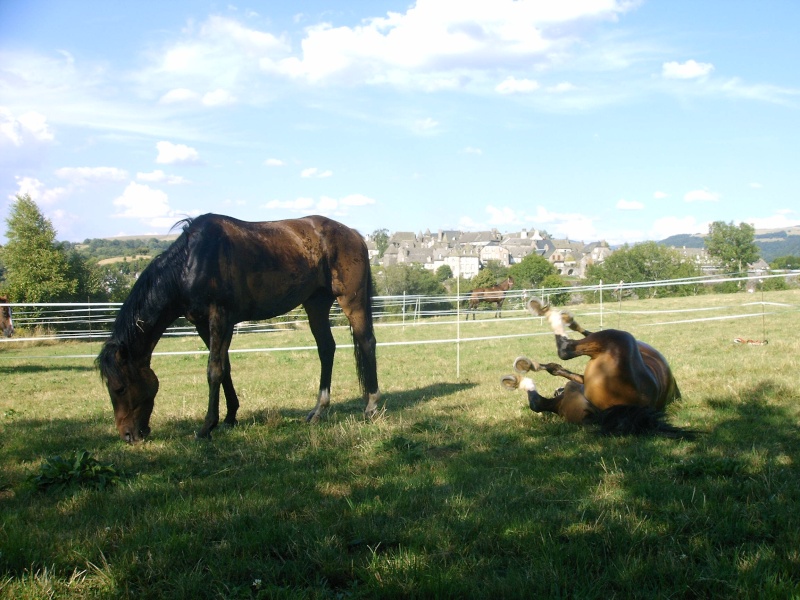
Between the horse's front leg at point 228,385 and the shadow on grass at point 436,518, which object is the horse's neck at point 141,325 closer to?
the horse's front leg at point 228,385

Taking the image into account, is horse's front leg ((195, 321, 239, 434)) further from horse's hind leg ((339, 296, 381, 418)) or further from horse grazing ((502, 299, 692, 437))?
horse grazing ((502, 299, 692, 437))

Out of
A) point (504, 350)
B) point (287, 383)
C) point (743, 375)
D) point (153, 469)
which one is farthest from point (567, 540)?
point (504, 350)

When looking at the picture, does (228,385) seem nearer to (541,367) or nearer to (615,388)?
(541,367)

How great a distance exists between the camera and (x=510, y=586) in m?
2.65

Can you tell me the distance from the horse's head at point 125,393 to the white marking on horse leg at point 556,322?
3.77m

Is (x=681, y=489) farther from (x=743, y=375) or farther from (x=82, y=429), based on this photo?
(x=82, y=429)

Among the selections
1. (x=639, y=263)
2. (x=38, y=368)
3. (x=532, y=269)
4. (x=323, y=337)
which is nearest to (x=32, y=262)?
(x=38, y=368)

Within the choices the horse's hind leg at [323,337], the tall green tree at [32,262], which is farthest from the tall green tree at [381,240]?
the horse's hind leg at [323,337]

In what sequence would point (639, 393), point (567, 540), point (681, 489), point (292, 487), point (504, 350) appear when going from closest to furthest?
1. point (567, 540)
2. point (681, 489)
3. point (292, 487)
4. point (639, 393)
5. point (504, 350)

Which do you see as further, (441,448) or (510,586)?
(441,448)

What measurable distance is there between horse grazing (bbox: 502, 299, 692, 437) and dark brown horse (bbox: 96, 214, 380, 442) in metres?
2.26

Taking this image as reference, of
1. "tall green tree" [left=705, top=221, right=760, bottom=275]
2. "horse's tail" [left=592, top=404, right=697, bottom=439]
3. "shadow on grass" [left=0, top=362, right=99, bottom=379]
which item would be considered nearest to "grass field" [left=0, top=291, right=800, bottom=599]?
"horse's tail" [left=592, top=404, right=697, bottom=439]

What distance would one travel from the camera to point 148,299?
5.90 metres

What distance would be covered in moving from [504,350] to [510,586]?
535 inches
